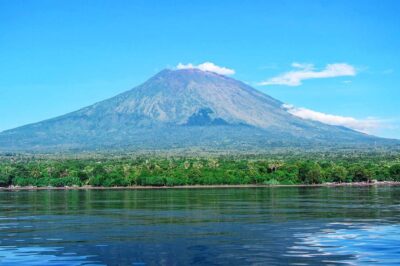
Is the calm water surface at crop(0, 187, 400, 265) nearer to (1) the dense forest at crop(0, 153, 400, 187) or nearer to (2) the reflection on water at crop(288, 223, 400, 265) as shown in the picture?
(2) the reflection on water at crop(288, 223, 400, 265)

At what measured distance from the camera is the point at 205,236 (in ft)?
112

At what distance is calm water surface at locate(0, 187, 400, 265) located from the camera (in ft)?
88.7

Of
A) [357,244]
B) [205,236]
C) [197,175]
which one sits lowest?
[357,244]

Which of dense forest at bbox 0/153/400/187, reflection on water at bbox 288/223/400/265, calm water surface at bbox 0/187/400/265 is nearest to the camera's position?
reflection on water at bbox 288/223/400/265

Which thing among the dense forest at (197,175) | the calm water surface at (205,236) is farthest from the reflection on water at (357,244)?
the dense forest at (197,175)

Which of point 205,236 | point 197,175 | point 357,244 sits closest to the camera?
point 357,244

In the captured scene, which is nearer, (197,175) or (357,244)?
(357,244)

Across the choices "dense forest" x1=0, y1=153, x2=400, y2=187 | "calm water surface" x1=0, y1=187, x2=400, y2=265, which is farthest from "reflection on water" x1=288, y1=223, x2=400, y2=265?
"dense forest" x1=0, y1=153, x2=400, y2=187

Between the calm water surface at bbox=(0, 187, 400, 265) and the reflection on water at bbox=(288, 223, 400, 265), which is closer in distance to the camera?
the reflection on water at bbox=(288, 223, 400, 265)

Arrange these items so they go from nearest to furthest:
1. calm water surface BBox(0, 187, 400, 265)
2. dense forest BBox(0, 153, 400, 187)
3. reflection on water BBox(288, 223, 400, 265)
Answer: reflection on water BBox(288, 223, 400, 265) → calm water surface BBox(0, 187, 400, 265) → dense forest BBox(0, 153, 400, 187)

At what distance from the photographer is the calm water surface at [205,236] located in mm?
27047

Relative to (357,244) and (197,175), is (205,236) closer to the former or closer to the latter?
(357,244)

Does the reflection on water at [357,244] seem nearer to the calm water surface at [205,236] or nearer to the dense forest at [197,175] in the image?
the calm water surface at [205,236]

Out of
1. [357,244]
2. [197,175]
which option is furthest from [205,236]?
[197,175]
